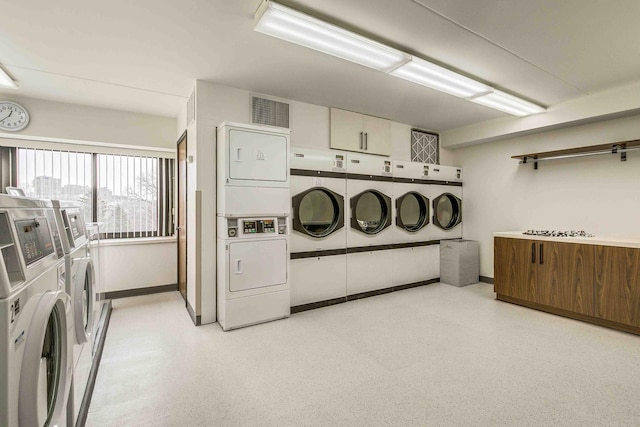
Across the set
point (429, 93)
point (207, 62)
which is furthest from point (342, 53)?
point (429, 93)

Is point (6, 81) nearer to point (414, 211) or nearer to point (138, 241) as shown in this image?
point (138, 241)

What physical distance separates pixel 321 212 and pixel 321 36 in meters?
2.41

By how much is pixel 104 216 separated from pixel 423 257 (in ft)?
17.0

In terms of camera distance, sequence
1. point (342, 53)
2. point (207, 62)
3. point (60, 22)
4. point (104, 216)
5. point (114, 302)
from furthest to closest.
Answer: point (104, 216), point (114, 302), point (207, 62), point (342, 53), point (60, 22)

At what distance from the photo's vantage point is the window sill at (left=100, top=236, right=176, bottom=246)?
15.0 ft

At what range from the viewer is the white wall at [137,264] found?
4.57 metres

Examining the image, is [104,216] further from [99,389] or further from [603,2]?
[603,2]

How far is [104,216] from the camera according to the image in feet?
15.5

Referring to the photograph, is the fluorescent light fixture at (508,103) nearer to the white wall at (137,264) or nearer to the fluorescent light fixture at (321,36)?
the fluorescent light fixture at (321,36)

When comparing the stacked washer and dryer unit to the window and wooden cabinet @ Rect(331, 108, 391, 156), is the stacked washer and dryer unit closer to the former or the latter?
wooden cabinet @ Rect(331, 108, 391, 156)

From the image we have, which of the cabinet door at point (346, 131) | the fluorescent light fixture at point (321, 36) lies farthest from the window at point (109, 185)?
the fluorescent light fixture at point (321, 36)

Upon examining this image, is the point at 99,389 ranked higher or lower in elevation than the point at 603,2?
lower

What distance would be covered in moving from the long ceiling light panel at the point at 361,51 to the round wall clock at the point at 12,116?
3.68 m

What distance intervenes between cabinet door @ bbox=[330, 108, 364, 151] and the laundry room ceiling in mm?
327
